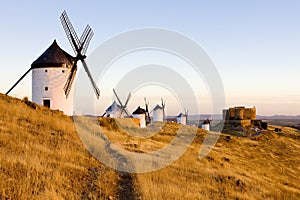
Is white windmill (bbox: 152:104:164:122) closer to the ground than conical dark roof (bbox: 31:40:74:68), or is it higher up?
closer to the ground

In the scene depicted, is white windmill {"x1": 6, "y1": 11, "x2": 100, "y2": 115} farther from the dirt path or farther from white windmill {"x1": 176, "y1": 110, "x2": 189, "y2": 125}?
white windmill {"x1": 176, "y1": 110, "x2": 189, "y2": 125}

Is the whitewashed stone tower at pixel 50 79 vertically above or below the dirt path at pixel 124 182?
above

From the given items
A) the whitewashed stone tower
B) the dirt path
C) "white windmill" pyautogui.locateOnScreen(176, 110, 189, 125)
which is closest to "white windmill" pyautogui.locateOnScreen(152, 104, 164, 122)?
"white windmill" pyautogui.locateOnScreen(176, 110, 189, 125)

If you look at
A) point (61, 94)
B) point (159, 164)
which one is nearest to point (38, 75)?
point (61, 94)

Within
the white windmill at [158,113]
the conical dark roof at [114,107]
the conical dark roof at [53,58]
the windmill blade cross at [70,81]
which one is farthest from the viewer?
the white windmill at [158,113]

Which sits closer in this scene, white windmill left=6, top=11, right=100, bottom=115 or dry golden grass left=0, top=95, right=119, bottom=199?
dry golden grass left=0, top=95, right=119, bottom=199

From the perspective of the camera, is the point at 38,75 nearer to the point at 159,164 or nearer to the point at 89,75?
the point at 89,75

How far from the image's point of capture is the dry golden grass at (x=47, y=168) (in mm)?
6713

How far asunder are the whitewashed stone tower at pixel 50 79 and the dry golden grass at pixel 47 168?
9943 mm

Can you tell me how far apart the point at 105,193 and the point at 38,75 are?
18036mm

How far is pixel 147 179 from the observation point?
9109mm

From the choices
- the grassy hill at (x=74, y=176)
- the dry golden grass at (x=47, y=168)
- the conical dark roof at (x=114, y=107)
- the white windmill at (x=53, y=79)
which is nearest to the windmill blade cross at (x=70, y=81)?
the white windmill at (x=53, y=79)

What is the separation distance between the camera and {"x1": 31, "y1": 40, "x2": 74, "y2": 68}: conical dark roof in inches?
921

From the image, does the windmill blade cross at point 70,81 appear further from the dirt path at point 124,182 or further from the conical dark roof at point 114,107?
the conical dark roof at point 114,107
